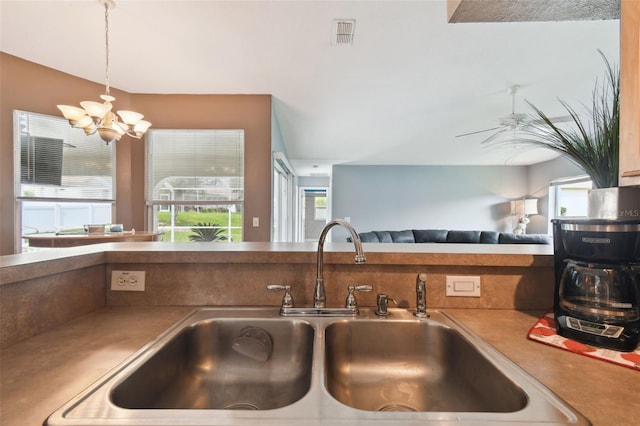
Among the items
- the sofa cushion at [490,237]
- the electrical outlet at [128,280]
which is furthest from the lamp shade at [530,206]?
the electrical outlet at [128,280]

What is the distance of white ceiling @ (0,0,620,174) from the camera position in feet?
7.45

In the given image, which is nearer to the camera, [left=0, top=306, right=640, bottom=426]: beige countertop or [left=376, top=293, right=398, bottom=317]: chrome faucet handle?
[left=0, top=306, right=640, bottom=426]: beige countertop

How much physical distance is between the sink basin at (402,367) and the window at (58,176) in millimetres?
4052

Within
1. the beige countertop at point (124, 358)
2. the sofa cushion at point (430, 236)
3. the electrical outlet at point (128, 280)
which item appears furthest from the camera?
the sofa cushion at point (430, 236)

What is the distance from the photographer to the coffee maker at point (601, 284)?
694mm

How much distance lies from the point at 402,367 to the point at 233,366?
54 centimetres

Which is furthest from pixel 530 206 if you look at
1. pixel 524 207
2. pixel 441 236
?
pixel 441 236

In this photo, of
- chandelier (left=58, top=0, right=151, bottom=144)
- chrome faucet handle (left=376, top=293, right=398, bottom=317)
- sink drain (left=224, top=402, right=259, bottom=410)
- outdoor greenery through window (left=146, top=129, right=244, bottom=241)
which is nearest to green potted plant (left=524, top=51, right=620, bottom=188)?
chrome faucet handle (left=376, top=293, right=398, bottom=317)

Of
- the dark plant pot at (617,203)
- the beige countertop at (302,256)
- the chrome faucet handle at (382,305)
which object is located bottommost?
the chrome faucet handle at (382,305)

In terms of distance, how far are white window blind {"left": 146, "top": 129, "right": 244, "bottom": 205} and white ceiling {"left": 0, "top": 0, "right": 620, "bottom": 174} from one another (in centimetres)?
46

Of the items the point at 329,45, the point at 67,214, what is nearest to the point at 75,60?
the point at 67,214

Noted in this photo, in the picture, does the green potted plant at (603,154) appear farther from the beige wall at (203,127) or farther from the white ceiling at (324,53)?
the beige wall at (203,127)

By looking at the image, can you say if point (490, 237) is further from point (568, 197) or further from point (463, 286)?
point (463, 286)

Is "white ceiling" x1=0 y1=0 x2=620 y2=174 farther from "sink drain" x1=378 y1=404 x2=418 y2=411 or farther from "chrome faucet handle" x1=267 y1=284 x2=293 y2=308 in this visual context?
"sink drain" x1=378 y1=404 x2=418 y2=411
